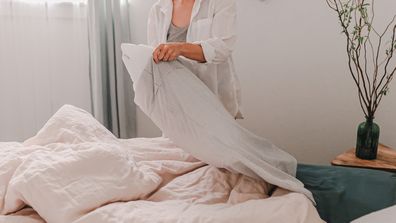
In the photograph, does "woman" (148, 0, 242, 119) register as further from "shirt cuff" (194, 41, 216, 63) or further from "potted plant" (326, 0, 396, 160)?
"potted plant" (326, 0, 396, 160)

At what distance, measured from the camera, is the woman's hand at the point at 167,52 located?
3.56ft

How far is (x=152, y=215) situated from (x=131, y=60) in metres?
0.49

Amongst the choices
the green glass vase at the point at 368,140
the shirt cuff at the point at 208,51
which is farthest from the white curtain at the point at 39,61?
the green glass vase at the point at 368,140

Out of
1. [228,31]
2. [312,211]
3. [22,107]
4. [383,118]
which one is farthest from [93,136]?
[383,118]

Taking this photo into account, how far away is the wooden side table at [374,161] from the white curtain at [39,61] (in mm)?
1563

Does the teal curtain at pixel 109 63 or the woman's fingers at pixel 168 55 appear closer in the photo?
the woman's fingers at pixel 168 55

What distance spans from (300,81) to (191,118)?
1.23 metres

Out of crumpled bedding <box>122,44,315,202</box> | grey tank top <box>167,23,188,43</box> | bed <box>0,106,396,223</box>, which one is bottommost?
bed <box>0,106,396,223</box>

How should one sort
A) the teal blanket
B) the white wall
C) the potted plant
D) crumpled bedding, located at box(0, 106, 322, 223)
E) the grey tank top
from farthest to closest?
the white wall
the potted plant
the grey tank top
the teal blanket
crumpled bedding, located at box(0, 106, 322, 223)

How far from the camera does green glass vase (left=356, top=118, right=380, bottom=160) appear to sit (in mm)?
1598

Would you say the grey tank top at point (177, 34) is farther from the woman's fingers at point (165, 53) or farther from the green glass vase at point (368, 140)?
the green glass vase at point (368, 140)

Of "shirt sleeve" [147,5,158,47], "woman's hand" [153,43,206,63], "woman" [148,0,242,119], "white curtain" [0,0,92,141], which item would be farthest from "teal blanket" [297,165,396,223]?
"white curtain" [0,0,92,141]

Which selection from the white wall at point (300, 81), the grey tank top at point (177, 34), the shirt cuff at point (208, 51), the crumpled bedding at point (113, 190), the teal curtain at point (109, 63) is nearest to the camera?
the crumpled bedding at point (113, 190)

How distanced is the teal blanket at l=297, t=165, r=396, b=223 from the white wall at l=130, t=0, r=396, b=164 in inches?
32.3
